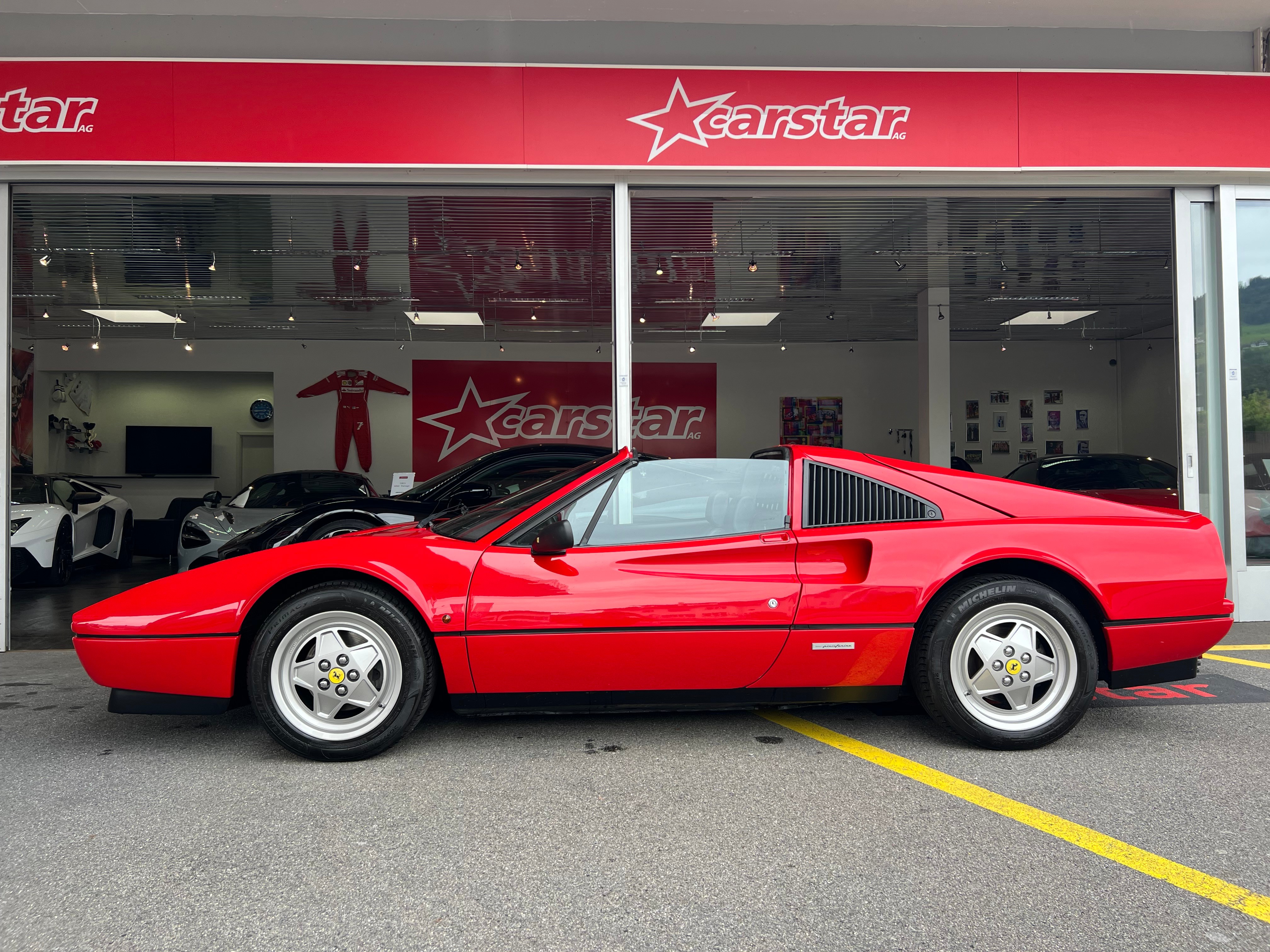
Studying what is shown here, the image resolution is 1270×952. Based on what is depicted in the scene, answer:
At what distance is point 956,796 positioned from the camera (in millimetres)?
2764

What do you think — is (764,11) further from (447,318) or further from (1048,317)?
(1048,317)

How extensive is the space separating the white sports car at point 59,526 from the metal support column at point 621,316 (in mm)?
5584

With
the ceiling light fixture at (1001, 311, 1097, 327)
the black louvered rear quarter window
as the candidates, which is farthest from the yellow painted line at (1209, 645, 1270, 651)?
the ceiling light fixture at (1001, 311, 1097, 327)

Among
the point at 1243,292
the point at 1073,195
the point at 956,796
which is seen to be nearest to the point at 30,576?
the point at 956,796

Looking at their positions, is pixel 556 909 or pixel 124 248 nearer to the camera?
pixel 556 909

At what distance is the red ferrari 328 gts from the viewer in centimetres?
308

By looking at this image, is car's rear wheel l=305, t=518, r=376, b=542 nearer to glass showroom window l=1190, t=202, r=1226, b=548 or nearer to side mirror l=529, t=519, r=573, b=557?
side mirror l=529, t=519, r=573, b=557

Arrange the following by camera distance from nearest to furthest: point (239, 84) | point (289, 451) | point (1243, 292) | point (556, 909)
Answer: point (556, 909), point (239, 84), point (1243, 292), point (289, 451)

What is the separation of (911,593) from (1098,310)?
12.8 meters

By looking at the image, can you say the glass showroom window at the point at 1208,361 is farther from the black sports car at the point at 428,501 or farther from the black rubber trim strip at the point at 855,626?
the black sports car at the point at 428,501

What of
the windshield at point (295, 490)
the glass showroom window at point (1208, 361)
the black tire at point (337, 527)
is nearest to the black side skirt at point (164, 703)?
the black tire at point (337, 527)

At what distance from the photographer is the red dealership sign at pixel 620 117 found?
5328 mm

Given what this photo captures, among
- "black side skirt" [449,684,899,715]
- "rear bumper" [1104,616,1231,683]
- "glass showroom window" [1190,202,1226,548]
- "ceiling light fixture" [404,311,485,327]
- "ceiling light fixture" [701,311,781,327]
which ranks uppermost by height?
"ceiling light fixture" [404,311,485,327]

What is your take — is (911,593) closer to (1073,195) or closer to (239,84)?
(1073,195)
